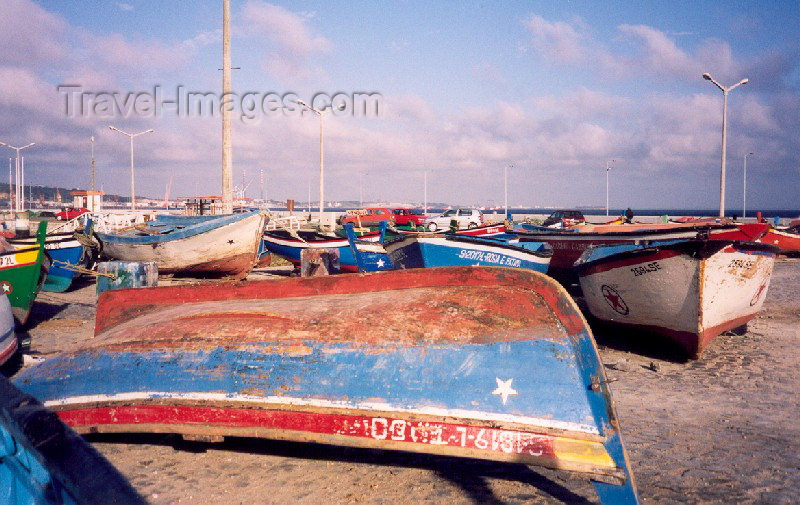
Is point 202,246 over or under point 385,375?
over

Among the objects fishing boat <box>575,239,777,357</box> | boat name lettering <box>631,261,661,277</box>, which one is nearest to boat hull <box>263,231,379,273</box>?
fishing boat <box>575,239,777,357</box>

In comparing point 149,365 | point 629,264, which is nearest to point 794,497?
point 629,264

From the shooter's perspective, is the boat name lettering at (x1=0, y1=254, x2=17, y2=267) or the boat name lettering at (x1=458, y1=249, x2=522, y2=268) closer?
the boat name lettering at (x1=0, y1=254, x2=17, y2=267)

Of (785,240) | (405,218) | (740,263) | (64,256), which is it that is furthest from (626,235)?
(405,218)

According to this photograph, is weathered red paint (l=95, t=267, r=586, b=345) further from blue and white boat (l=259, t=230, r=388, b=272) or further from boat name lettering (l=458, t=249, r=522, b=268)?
blue and white boat (l=259, t=230, r=388, b=272)

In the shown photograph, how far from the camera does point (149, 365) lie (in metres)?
4.54

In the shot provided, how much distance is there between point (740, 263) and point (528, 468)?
5547 millimetres

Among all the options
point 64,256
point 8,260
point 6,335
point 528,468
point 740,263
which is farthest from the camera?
point 64,256

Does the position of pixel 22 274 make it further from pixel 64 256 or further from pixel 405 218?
pixel 405 218

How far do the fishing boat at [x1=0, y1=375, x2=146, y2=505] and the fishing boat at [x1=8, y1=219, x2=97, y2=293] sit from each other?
447 inches

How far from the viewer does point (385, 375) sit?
158 inches

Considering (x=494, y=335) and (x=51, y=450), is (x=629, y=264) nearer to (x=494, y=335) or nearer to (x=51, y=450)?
(x=494, y=335)

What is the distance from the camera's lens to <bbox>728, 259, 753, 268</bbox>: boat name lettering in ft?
25.7

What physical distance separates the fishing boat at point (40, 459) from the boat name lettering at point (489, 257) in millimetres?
7547
